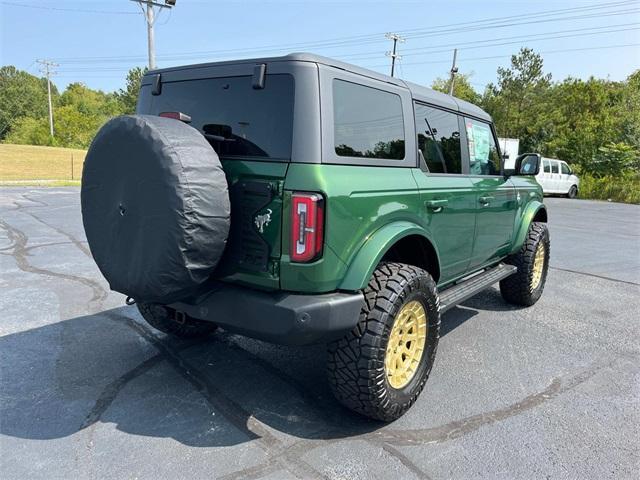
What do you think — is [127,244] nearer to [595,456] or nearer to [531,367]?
[595,456]

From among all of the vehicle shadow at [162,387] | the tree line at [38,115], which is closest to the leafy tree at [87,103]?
the tree line at [38,115]

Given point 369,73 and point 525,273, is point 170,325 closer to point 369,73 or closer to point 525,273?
point 369,73

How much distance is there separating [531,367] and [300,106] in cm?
272

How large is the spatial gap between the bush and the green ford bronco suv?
24.6m

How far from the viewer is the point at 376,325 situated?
249 cm

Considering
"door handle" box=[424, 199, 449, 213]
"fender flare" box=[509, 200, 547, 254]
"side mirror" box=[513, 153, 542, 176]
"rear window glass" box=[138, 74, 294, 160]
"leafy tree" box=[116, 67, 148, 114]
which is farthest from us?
"leafy tree" box=[116, 67, 148, 114]

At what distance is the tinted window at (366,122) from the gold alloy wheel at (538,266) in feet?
9.66

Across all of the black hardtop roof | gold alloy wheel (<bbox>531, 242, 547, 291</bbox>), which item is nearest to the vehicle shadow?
the black hardtop roof

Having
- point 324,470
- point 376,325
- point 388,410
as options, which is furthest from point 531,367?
point 324,470

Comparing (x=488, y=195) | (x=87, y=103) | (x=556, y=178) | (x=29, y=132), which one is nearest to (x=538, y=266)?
(x=488, y=195)

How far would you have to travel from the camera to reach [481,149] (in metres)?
4.20

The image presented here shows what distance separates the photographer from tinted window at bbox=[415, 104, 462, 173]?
326 cm

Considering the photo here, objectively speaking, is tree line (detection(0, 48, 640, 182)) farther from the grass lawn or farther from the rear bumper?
the rear bumper

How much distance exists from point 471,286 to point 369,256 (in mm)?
1656
